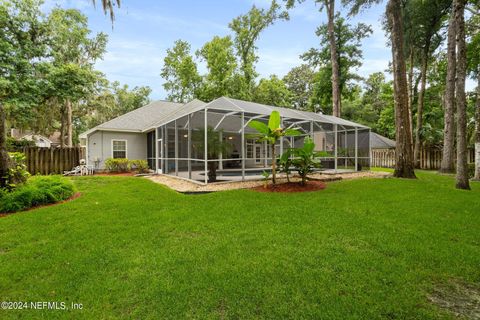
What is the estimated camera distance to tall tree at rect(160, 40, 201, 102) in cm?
2462

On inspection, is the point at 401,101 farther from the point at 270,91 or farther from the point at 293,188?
the point at 270,91

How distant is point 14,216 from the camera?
16.0 feet

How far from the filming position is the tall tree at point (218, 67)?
76.2 feet

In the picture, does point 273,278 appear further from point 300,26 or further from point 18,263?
point 300,26

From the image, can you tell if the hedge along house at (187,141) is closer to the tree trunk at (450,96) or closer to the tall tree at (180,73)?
the tree trunk at (450,96)

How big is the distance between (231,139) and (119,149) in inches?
283

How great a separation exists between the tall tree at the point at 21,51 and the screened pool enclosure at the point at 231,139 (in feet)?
23.9

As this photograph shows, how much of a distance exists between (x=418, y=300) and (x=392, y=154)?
64.1 feet

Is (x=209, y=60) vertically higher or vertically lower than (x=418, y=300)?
higher

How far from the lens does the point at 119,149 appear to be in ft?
47.2

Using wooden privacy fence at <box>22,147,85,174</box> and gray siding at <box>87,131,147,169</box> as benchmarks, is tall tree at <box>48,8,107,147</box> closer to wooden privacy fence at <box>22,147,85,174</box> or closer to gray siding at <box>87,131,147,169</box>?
gray siding at <box>87,131,147,169</box>

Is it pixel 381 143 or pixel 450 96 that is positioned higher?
pixel 450 96

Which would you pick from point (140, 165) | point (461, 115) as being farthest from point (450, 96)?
point (140, 165)

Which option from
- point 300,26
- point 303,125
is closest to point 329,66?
point 300,26
